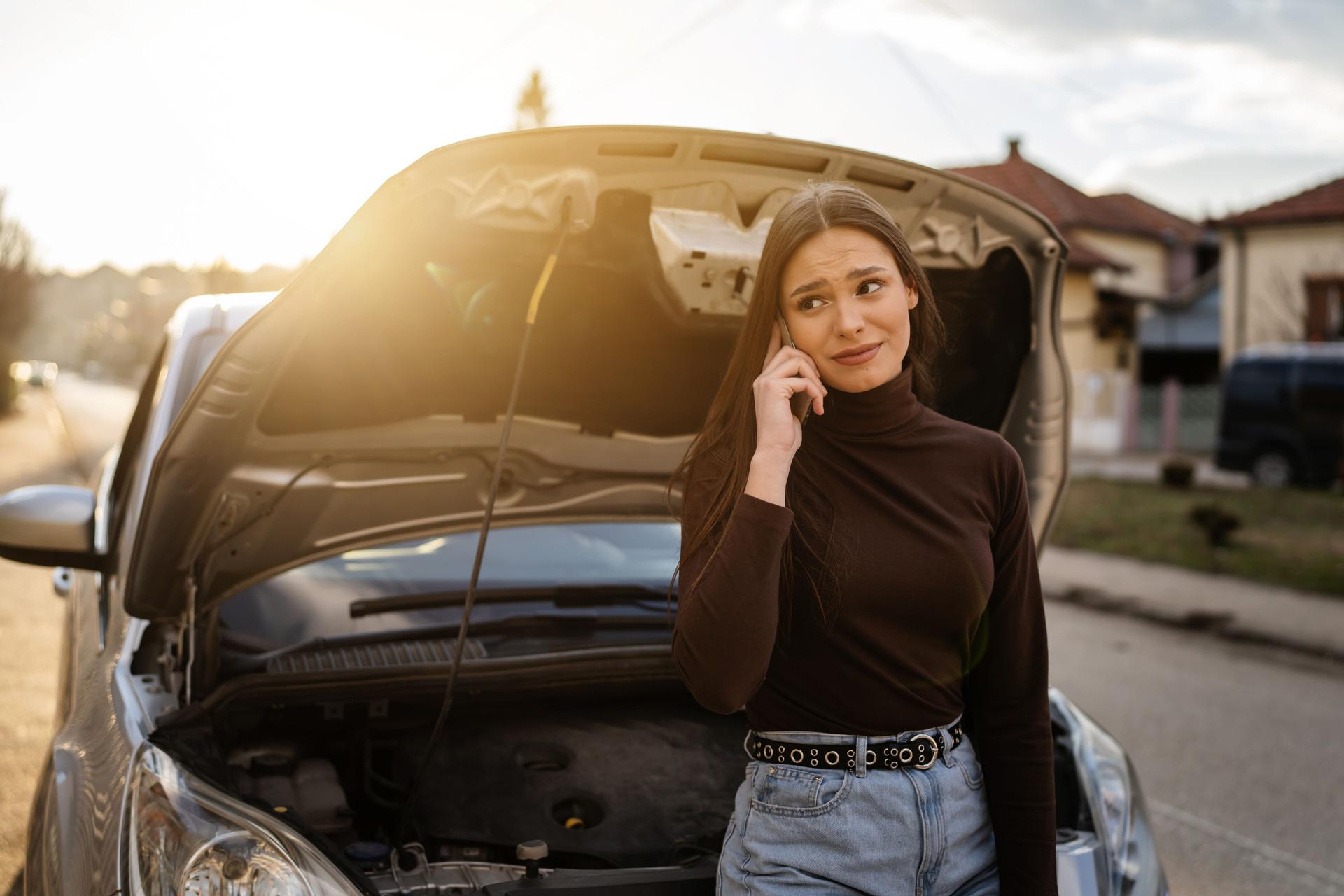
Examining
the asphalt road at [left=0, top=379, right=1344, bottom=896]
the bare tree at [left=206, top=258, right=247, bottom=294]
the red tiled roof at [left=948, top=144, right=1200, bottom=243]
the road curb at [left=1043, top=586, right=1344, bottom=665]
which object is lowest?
the road curb at [left=1043, top=586, right=1344, bottom=665]

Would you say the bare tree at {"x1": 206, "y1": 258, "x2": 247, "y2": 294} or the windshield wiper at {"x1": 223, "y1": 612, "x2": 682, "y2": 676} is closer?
the windshield wiper at {"x1": 223, "y1": 612, "x2": 682, "y2": 676}

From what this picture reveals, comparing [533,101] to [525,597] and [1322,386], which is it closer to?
[1322,386]

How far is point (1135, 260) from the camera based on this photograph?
33.7 metres

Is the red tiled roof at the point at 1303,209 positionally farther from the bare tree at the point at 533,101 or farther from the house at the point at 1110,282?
the bare tree at the point at 533,101

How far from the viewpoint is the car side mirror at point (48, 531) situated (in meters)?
2.63

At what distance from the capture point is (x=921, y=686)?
5.35 ft

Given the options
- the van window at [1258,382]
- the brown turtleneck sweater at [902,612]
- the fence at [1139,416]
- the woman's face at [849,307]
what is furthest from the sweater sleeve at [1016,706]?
the fence at [1139,416]

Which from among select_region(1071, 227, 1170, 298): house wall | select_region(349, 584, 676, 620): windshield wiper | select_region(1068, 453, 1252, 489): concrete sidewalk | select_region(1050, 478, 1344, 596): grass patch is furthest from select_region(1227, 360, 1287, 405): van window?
select_region(349, 584, 676, 620): windshield wiper

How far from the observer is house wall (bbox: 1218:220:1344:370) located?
24641mm

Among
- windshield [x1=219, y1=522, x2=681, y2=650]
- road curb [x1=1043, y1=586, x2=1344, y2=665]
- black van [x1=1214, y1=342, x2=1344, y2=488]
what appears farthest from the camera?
black van [x1=1214, y1=342, x2=1344, y2=488]

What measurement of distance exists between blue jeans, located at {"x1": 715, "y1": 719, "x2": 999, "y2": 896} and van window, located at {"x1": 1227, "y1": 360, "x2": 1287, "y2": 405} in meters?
18.2

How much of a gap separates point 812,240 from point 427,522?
1.48m

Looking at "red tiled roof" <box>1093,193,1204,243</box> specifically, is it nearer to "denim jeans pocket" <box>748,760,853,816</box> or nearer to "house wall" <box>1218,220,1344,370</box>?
"house wall" <box>1218,220,1344,370</box>

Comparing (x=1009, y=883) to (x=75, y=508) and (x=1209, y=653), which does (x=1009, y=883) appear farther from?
(x=1209, y=653)
